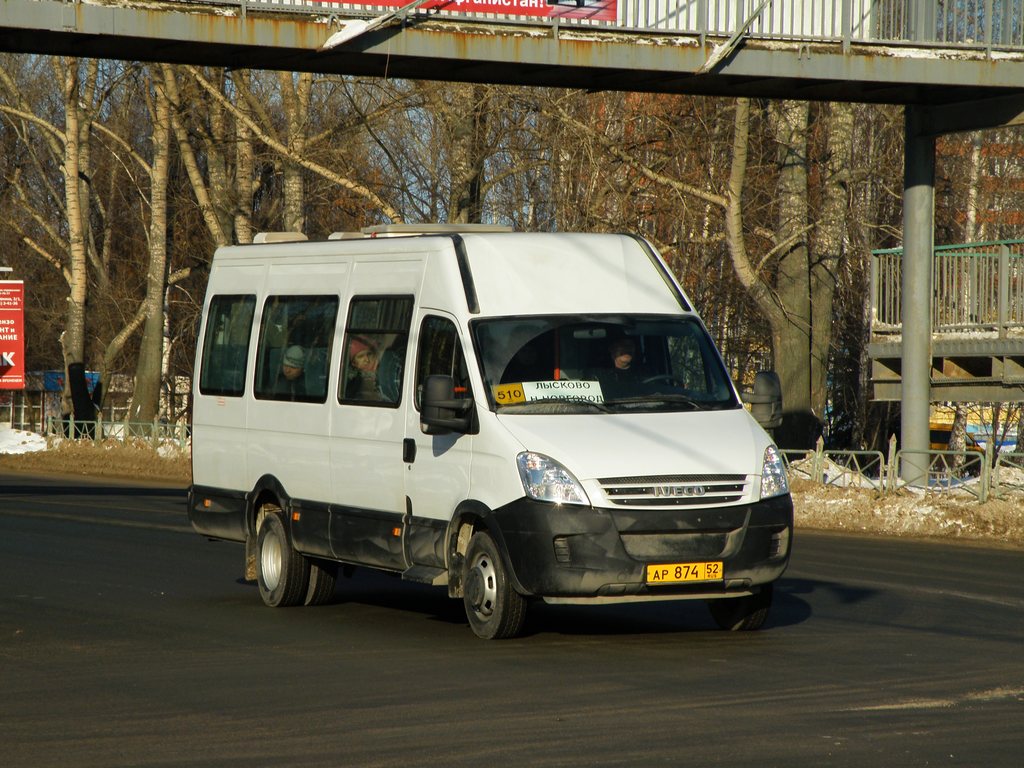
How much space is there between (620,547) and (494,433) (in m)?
1.10

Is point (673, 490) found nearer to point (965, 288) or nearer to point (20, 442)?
point (965, 288)

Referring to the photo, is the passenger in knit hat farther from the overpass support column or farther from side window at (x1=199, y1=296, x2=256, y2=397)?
the overpass support column

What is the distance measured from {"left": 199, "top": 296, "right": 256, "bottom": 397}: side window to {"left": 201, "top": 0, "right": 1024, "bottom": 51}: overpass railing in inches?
274

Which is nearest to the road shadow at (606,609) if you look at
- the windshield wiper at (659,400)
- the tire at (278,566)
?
the tire at (278,566)

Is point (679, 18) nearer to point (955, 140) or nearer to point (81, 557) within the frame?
point (81, 557)

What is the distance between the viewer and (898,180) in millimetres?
37469

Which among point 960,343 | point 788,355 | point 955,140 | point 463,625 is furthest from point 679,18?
point 955,140

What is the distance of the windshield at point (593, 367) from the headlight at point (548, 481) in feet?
1.79

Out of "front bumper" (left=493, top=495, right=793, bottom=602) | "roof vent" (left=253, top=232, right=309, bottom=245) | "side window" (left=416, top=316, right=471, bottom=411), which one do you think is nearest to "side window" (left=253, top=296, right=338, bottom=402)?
"roof vent" (left=253, top=232, right=309, bottom=245)

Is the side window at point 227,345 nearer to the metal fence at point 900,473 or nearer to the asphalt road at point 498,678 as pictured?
the asphalt road at point 498,678

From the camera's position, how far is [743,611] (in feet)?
37.0

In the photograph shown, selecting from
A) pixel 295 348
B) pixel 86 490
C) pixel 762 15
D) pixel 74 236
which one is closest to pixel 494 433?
pixel 295 348

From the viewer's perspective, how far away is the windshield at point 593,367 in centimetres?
1098

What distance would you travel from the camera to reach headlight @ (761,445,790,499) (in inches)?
421
